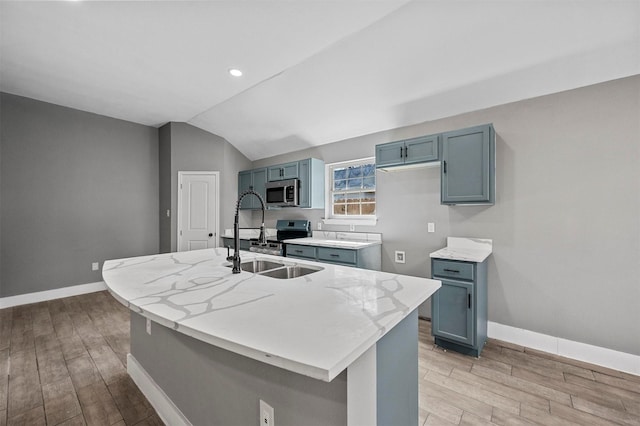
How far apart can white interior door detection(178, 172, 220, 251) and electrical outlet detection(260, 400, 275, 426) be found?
4173 mm

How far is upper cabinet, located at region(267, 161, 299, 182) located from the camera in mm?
4273

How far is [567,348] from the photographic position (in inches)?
93.4

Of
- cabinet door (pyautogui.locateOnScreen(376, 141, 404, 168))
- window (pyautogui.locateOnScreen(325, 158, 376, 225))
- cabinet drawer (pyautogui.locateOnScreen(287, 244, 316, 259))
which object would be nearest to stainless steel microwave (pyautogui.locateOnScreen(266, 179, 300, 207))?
window (pyautogui.locateOnScreen(325, 158, 376, 225))

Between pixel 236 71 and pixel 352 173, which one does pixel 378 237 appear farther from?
pixel 236 71

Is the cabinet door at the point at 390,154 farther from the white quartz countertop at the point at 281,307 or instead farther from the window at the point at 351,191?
the white quartz countertop at the point at 281,307

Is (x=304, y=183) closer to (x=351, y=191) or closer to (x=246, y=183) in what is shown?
(x=351, y=191)

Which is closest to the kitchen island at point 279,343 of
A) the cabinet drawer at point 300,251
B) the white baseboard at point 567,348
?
the cabinet drawer at point 300,251

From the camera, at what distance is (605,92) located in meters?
2.25

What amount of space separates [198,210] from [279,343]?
4620 millimetres

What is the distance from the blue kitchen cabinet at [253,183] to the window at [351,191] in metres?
1.29

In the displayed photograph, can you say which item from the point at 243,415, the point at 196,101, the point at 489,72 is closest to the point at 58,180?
the point at 196,101

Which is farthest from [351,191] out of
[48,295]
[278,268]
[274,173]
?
[48,295]

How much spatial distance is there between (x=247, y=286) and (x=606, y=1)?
2901mm

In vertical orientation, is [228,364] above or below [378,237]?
below
